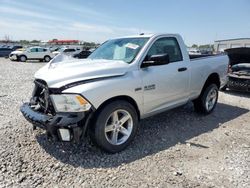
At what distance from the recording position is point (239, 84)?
836cm

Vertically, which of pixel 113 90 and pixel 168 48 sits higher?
pixel 168 48

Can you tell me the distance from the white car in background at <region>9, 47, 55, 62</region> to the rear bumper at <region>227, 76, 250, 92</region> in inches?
946

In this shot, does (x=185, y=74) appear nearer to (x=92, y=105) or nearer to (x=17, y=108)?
(x=92, y=105)

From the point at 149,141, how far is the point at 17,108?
3.69 meters

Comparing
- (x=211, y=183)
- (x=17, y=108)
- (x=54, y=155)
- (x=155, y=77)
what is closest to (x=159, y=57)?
(x=155, y=77)

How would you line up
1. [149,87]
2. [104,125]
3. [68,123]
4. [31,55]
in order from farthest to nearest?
[31,55] < [149,87] < [104,125] < [68,123]

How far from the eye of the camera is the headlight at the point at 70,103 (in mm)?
3387

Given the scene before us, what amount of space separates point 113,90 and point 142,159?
115 cm

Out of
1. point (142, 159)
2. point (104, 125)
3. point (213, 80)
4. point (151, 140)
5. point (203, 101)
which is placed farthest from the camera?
point (213, 80)

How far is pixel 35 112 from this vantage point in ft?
12.4

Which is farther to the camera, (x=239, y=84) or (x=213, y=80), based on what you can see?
(x=239, y=84)

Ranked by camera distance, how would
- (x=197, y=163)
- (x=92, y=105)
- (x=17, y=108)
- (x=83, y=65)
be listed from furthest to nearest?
(x=17, y=108) → (x=83, y=65) → (x=197, y=163) → (x=92, y=105)

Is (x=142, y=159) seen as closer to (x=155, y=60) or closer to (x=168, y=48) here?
(x=155, y=60)

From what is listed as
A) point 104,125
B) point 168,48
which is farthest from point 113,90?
point 168,48
